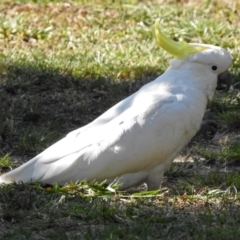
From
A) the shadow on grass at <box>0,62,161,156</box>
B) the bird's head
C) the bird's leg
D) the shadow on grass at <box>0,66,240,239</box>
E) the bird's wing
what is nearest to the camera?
the shadow on grass at <box>0,66,240,239</box>

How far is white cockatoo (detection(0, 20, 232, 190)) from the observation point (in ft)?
13.9

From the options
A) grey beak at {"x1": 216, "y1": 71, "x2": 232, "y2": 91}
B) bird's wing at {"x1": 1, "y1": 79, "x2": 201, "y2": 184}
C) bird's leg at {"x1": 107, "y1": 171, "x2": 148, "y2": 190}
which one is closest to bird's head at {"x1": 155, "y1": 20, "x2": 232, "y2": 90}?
grey beak at {"x1": 216, "y1": 71, "x2": 232, "y2": 91}

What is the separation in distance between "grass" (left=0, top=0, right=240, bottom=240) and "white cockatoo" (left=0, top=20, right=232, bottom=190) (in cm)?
10

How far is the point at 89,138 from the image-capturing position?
14.2 ft

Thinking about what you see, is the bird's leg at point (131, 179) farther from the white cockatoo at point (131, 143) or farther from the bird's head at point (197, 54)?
the bird's head at point (197, 54)

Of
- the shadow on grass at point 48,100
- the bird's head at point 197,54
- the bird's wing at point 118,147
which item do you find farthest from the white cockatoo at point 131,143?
the shadow on grass at point 48,100

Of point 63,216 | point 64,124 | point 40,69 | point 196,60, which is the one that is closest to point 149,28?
point 40,69

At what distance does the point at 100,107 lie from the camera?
6.07 metres

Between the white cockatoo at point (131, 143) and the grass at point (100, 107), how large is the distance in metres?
0.10

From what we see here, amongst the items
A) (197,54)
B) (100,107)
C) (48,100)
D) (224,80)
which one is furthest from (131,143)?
(48,100)

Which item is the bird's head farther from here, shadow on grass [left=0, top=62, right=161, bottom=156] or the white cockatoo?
shadow on grass [left=0, top=62, right=161, bottom=156]

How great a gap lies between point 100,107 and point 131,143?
180 centimetres

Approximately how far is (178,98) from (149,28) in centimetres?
336

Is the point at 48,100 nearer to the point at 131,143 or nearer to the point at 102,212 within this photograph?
the point at 131,143
